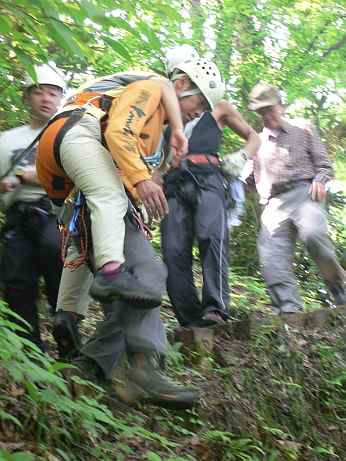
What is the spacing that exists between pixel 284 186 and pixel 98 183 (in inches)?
115

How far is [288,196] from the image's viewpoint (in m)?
6.32

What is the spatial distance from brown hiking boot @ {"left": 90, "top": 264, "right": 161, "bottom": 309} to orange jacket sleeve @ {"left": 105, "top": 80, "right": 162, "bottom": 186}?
0.49 metres

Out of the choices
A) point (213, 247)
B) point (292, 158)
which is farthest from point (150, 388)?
point (292, 158)

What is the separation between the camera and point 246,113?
34.4 ft

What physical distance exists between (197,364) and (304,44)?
27.4 ft

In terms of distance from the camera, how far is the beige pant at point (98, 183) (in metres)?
3.64

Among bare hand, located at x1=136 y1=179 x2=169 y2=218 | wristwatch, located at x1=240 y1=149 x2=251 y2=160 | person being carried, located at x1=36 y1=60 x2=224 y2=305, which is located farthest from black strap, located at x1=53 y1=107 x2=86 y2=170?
wristwatch, located at x1=240 y1=149 x2=251 y2=160

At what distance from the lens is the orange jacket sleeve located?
3.72m

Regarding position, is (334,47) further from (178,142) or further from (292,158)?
(178,142)

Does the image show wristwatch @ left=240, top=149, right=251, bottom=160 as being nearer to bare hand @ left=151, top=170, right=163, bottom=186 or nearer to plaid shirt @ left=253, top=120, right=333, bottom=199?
plaid shirt @ left=253, top=120, right=333, bottom=199

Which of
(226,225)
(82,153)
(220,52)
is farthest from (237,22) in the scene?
(82,153)

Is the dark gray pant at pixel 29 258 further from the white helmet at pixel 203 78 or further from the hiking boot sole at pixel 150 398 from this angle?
the white helmet at pixel 203 78

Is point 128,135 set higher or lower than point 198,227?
higher

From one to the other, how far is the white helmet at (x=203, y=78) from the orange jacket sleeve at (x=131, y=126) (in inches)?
19.8
